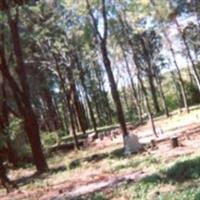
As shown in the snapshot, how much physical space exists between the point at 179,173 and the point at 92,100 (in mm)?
53531

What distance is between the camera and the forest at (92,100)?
50.1ft

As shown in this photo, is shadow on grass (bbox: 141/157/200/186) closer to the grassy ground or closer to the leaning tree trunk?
the grassy ground

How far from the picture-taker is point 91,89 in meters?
63.3

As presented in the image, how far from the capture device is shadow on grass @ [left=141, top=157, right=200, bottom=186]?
43.3ft

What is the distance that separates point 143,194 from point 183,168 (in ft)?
6.64

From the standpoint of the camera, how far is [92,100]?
67188 millimetres

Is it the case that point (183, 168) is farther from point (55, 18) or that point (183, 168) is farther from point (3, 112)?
point (55, 18)

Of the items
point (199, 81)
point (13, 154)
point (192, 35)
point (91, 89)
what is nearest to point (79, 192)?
point (13, 154)

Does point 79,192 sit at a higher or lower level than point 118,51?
lower

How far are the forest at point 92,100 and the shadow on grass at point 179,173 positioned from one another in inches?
1.2

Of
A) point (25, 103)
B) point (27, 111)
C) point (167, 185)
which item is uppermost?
point (25, 103)

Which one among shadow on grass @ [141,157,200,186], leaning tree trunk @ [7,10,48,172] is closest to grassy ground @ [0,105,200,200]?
shadow on grass @ [141,157,200,186]

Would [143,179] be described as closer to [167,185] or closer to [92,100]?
[167,185]

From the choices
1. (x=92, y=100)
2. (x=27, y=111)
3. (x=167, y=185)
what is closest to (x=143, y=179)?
(x=167, y=185)
